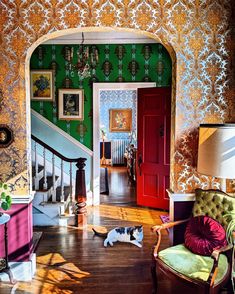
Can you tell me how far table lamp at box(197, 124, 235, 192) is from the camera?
269 cm

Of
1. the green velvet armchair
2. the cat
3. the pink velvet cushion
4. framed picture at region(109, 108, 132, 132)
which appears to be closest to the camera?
the green velvet armchair

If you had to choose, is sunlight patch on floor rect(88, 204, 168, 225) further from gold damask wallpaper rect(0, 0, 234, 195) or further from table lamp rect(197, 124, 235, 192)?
table lamp rect(197, 124, 235, 192)

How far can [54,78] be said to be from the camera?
632 centimetres

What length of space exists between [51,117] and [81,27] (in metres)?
3.31

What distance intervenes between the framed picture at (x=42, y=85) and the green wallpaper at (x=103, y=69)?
9 cm

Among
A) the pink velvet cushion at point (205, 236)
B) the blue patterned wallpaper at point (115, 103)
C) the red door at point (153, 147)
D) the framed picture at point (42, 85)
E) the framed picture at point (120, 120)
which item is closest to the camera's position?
the pink velvet cushion at point (205, 236)

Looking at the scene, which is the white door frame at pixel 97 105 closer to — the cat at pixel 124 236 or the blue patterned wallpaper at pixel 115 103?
the cat at pixel 124 236

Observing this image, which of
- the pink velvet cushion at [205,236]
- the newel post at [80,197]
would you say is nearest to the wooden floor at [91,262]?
the newel post at [80,197]

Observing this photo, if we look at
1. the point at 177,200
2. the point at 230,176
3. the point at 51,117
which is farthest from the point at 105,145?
the point at 230,176

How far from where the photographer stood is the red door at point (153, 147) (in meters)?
5.91

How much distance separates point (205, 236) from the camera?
2926mm

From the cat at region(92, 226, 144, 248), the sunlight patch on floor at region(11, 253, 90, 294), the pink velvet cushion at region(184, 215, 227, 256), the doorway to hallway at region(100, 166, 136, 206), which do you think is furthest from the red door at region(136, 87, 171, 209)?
the pink velvet cushion at region(184, 215, 227, 256)

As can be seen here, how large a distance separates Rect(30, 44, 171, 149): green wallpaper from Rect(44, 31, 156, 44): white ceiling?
10 cm

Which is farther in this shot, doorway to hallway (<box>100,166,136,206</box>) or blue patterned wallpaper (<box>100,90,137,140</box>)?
blue patterned wallpaper (<box>100,90,137,140</box>)
